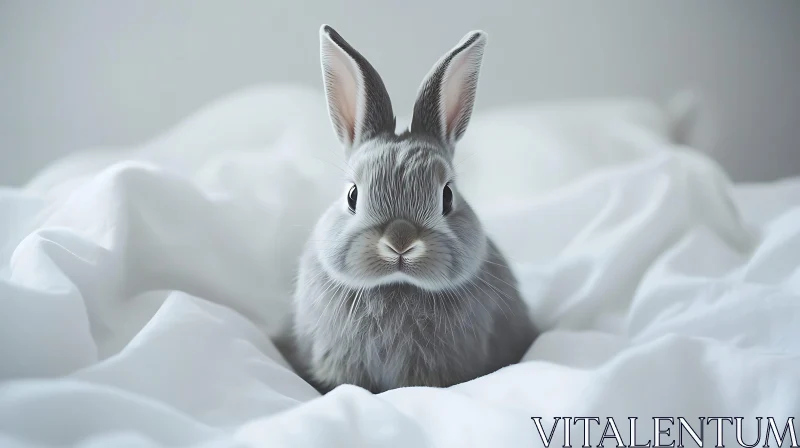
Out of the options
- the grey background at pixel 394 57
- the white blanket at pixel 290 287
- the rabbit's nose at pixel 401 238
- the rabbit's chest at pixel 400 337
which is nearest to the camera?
the white blanket at pixel 290 287

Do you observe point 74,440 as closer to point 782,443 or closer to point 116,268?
point 116,268

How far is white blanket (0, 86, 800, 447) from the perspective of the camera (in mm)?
770

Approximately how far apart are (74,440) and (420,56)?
186 cm

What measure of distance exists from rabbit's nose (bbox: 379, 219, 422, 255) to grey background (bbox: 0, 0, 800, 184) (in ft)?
3.93

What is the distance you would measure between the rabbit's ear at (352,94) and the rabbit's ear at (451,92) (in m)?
0.06

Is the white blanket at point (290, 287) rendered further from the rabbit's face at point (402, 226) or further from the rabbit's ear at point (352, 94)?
the rabbit's ear at point (352, 94)

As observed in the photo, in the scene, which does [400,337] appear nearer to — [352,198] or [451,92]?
[352,198]

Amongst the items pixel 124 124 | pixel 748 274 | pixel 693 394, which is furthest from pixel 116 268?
pixel 124 124

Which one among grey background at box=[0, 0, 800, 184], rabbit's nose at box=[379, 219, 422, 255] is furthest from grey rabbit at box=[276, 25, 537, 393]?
grey background at box=[0, 0, 800, 184]

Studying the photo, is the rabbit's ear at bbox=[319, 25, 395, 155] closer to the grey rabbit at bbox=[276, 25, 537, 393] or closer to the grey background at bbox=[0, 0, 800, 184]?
the grey rabbit at bbox=[276, 25, 537, 393]

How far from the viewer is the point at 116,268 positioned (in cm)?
108

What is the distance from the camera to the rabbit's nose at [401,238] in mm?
948

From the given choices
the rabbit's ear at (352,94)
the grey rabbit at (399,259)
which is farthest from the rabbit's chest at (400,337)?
the rabbit's ear at (352,94)

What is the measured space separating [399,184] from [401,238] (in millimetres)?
100
